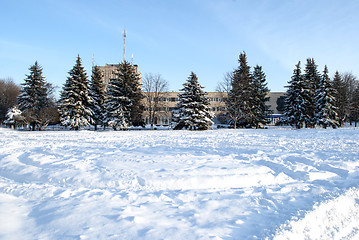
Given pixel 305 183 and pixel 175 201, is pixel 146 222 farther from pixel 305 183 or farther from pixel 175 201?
pixel 305 183

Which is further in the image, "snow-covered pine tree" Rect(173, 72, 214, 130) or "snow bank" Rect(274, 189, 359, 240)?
"snow-covered pine tree" Rect(173, 72, 214, 130)

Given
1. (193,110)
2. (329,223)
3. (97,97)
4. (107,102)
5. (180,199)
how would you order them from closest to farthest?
(329,223)
(180,199)
(193,110)
(107,102)
(97,97)

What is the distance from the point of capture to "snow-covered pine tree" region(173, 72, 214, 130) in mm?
27422

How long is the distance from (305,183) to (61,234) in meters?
4.83

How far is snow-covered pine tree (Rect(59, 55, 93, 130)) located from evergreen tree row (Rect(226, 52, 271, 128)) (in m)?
21.4

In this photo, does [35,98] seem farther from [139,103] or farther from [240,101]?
[240,101]

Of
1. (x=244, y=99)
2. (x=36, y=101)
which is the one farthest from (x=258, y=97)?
(x=36, y=101)

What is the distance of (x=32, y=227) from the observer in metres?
3.04

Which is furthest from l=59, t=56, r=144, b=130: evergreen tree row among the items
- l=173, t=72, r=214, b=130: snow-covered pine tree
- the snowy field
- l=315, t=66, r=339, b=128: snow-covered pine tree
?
l=315, t=66, r=339, b=128: snow-covered pine tree

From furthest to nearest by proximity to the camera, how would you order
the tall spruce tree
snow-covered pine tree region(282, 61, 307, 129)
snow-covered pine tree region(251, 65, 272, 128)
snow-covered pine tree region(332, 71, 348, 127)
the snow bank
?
1. snow-covered pine tree region(332, 71, 348, 127)
2. snow-covered pine tree region(251, 65, 272, 128)
3. snow-covered pine tree region(282, 61, 307, 129)
4. the tall spruce tree
5. the snow bank

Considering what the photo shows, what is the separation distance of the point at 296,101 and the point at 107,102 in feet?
91.9

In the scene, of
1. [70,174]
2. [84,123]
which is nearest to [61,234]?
[70,174]

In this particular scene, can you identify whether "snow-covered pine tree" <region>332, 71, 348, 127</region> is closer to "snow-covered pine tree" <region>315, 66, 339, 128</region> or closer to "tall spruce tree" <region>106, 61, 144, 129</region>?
"snow-covered pine tree" <region>315, 66, 339, 128</region>

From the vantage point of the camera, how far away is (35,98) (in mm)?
32250
